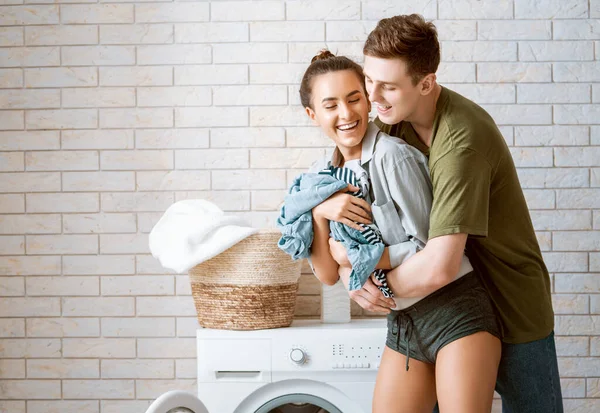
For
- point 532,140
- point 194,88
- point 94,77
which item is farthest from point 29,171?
point 532,140

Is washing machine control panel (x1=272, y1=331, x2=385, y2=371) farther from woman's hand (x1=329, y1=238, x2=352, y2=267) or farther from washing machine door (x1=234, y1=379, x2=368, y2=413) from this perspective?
woman's hand (x1=329, y1=238, x2=352, y2=267)

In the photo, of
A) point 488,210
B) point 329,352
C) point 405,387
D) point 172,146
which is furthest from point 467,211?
point 172,146

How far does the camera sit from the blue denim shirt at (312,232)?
1561 mm

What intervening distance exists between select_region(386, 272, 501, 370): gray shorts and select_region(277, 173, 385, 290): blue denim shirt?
0.18m

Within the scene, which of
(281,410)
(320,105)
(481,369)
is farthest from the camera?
(281,410)

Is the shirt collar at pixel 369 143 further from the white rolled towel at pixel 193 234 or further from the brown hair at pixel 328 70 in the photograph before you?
the white rolled towel at pixel 193 234

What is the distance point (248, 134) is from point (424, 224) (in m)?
1.54

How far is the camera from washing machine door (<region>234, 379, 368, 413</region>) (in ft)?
8.29

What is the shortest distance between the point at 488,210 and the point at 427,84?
0.31 m

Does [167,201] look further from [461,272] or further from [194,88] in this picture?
[461,272]

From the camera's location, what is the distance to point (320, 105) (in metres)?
1.79

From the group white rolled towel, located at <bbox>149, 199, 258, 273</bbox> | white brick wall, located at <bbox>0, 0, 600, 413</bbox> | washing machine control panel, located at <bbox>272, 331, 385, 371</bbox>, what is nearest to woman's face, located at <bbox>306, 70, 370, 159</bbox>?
white rolled towel, located at <bbox>149, 199, 258, 273</bbox>

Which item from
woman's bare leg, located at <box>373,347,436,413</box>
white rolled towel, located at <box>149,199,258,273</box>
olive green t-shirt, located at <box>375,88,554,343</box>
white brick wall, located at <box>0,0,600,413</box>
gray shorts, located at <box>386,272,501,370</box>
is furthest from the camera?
white brick wall, located at <box>0,0,600,413</box>

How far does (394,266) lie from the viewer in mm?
1603
